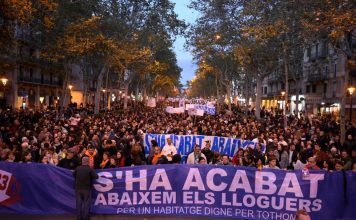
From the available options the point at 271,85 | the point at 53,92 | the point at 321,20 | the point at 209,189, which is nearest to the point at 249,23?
the point at 321,20

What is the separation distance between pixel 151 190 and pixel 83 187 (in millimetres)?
1579

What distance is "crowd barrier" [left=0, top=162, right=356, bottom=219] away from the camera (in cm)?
974

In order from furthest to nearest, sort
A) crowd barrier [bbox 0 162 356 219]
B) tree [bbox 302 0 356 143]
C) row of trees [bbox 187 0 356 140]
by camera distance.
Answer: row of trees [bbox 187 0 356 140], tree [bbox 302 0 356 143], crowd barrier [bbox 0 162 356 219]

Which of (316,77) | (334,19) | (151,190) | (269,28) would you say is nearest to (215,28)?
(269,28)

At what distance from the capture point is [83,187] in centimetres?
918

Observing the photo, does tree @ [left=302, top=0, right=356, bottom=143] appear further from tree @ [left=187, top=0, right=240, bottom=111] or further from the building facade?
the building facade

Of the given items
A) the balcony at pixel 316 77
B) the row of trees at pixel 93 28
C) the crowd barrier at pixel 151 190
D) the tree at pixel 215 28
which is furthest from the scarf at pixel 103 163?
the balcony at pixel 316 77

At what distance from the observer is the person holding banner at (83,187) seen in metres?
9.17

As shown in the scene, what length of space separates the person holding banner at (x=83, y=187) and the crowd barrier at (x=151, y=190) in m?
0.53

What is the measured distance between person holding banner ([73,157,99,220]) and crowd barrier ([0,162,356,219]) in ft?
1.75

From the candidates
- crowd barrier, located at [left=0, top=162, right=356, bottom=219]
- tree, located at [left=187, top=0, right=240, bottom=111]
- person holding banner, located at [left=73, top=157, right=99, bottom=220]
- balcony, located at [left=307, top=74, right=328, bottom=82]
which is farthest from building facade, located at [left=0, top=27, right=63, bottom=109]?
person holding banner, located at [left=73, top=157, right=99, bottom=220]

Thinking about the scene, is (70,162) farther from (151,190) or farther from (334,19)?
(334,19)

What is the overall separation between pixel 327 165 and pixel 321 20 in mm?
10795

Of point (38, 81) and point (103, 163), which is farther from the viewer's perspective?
point (38, 81)
